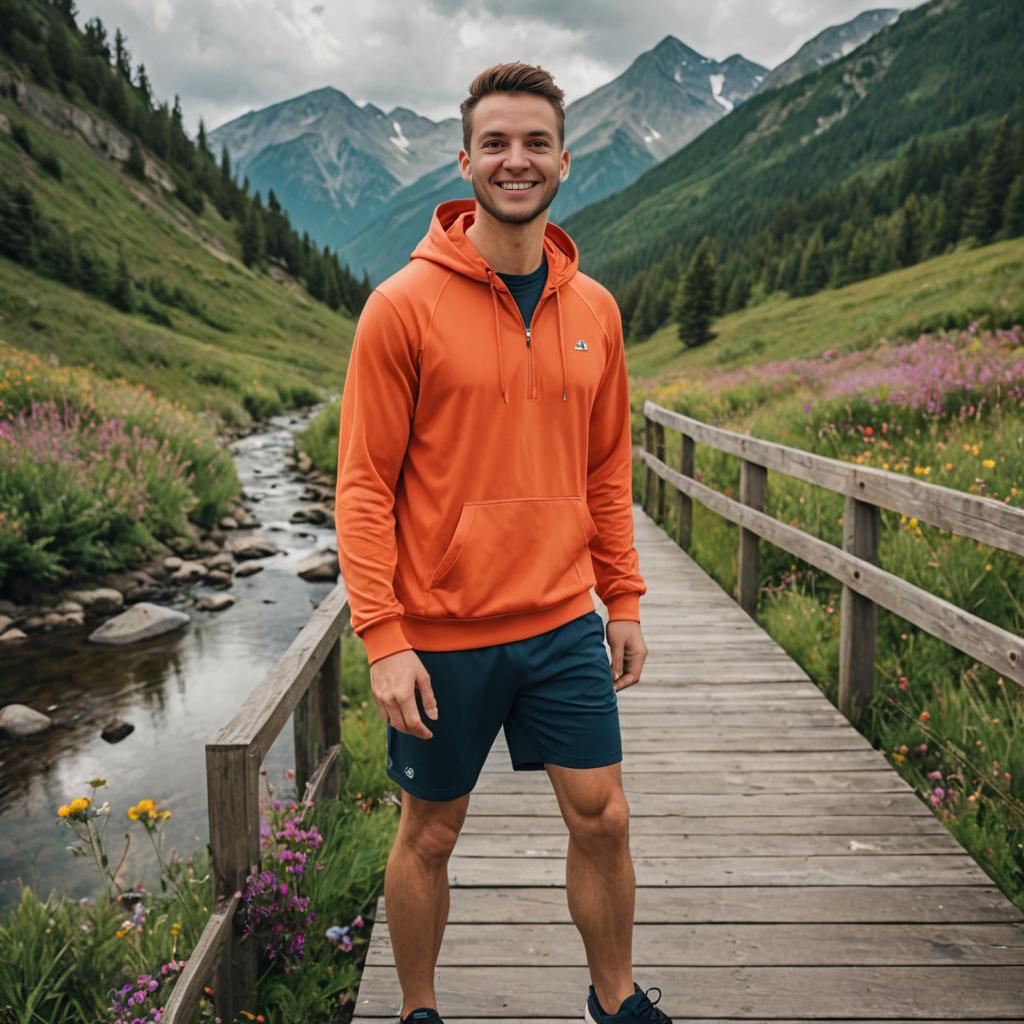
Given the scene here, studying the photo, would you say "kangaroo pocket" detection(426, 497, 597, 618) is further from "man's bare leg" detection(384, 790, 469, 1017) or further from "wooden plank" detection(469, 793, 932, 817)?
"wooden plank" detection(469, 793, 932, 817)

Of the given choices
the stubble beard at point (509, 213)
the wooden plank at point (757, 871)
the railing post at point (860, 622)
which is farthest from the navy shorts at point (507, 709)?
the railing post at point (860, 622)

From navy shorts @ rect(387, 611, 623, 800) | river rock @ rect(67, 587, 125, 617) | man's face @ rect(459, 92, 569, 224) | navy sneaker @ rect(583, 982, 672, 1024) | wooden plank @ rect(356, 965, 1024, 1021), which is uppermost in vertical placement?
man's face @ rect(459, 92, 569, 224)

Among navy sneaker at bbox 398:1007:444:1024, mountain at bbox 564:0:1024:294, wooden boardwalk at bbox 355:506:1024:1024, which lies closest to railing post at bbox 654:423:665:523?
wooden boardwalk at bbox 355:506:1024:1024

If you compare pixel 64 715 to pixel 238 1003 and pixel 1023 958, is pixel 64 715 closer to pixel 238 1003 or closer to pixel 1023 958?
pixel 238 1003

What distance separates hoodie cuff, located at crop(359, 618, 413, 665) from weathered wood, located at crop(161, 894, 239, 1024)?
983mm

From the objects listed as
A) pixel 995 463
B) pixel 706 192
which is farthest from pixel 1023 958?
pixel 706 192

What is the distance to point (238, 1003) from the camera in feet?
8.13

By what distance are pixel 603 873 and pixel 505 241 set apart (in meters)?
1.51

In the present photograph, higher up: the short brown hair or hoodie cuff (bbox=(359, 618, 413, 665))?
the short brown hair

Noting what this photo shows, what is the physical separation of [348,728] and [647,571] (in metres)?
3.77

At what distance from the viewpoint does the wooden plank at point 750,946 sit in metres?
2.53

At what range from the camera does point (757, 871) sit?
9.98 ft

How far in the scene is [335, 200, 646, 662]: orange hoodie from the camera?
6.19 feet

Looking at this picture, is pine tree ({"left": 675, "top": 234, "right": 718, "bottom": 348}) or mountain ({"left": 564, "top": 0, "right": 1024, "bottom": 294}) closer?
pine tree ({"left": 675, "top": 234, "right": 718, "bottom": 348})
